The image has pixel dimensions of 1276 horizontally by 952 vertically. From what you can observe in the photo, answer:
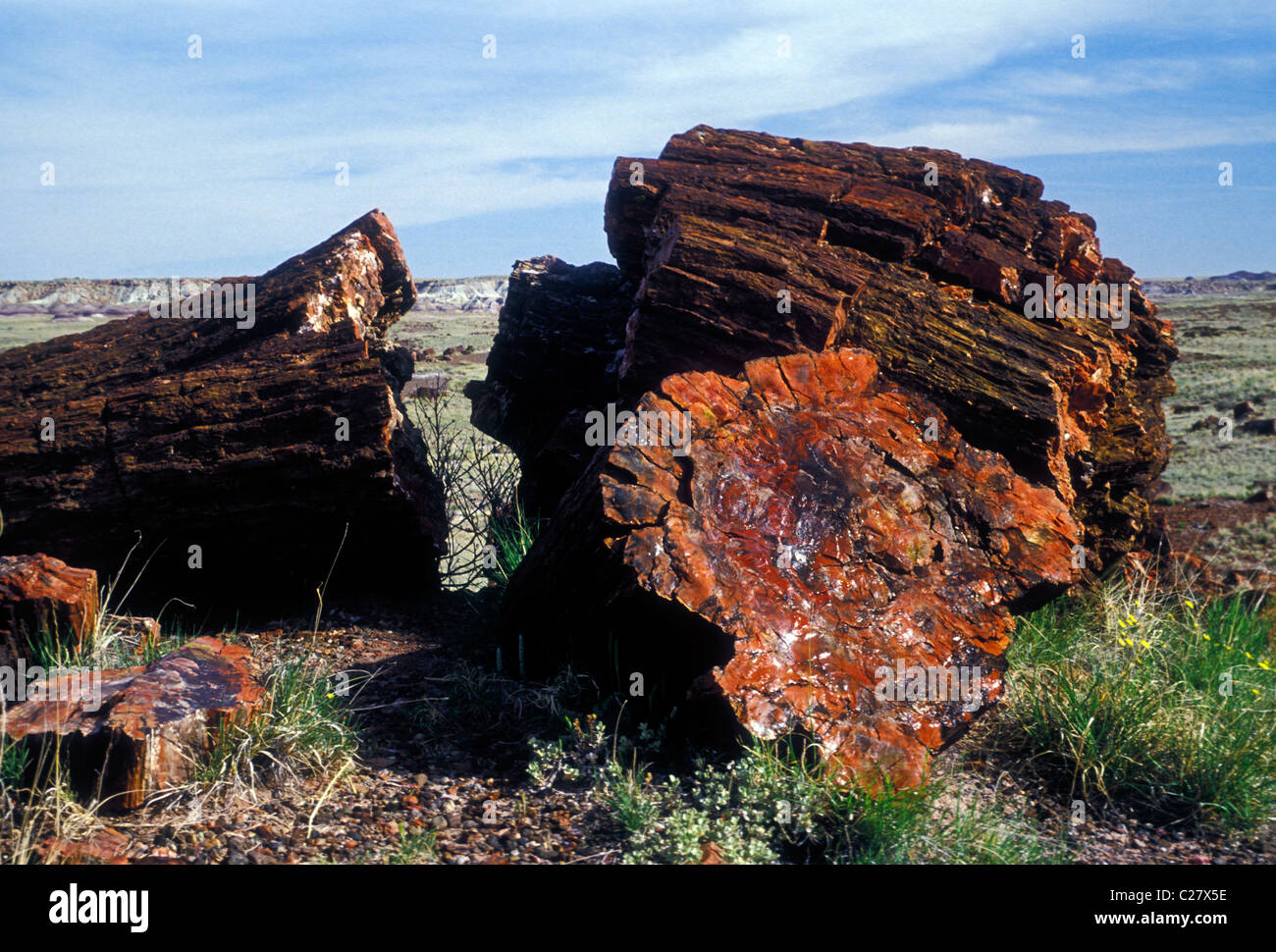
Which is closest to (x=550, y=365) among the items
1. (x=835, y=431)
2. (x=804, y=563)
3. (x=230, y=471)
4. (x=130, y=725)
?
(x=230, y=471)

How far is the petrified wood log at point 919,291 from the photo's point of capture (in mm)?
5570

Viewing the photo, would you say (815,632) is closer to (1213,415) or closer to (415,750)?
(415,750)

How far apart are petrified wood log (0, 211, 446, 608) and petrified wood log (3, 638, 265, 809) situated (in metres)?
1.62

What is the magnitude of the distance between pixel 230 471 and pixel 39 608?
126 cm

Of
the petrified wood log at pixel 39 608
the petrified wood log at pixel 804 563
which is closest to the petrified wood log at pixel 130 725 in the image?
the petrified wood log at pixel 39 608

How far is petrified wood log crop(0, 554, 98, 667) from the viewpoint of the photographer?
478cm

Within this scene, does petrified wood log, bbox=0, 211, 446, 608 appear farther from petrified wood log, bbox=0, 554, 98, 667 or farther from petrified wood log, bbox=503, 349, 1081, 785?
petrified wood log, bbox=503, 349, 1081, 785

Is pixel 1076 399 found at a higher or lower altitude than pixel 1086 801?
higher

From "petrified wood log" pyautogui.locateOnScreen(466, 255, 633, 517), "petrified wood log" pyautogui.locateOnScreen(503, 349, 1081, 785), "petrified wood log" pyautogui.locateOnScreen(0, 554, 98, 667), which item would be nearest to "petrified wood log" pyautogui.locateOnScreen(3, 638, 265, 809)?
"petrified wood log" pyautogui.locateOnScreen(0, 554, 98, 667)

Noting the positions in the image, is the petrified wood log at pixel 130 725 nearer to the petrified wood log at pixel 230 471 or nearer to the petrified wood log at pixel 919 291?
the petrified wood log at pixel 230 471

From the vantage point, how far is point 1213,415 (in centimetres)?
2448

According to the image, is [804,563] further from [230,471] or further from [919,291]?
[230,471]

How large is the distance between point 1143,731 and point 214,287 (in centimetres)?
632
